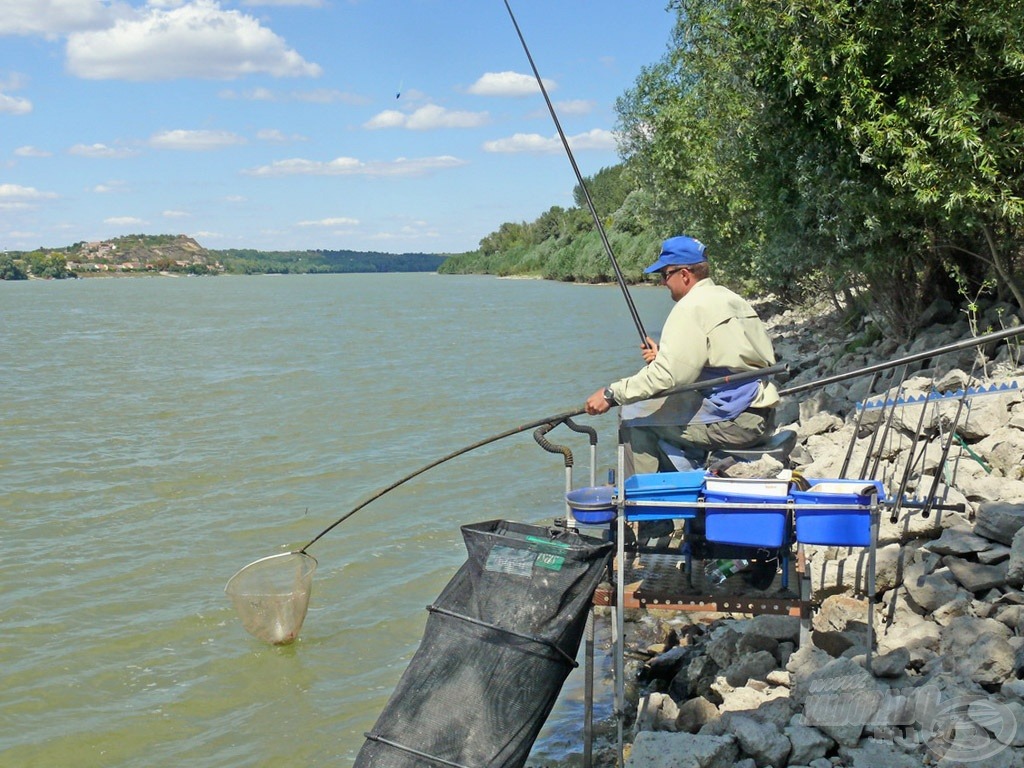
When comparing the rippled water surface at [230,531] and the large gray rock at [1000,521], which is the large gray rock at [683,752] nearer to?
the rippled water surface at [230,531]

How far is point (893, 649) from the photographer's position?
18.2 ft

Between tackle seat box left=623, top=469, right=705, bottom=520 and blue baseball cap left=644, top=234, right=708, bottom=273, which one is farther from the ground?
blue baseball cap left=644, top=234, right=708, bottom=273

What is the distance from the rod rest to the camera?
5984 millimetres

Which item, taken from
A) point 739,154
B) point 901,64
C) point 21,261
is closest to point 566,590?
point 901,64

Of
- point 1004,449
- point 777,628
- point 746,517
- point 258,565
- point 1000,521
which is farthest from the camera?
point 1004,449

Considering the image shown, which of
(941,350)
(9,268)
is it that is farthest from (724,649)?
(9,268)

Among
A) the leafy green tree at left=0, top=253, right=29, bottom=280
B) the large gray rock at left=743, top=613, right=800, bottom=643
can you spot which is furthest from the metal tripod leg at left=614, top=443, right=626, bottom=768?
the leafy green tree at left=0, top=253, right=29, bottom=280

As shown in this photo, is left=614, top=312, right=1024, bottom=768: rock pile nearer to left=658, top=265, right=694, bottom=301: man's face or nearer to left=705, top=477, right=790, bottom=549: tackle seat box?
left=705, top=477, right=790, bottom=549: tackle seat box

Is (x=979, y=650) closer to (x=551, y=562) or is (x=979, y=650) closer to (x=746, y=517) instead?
(x=746, y=517)

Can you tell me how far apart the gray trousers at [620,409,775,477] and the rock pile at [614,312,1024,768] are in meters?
1.03

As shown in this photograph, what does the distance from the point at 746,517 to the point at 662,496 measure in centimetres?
39

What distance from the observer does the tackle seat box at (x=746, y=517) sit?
16.8 ft

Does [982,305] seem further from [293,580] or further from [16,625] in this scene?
[16,625]

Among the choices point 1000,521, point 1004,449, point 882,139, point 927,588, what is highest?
point 882,139
